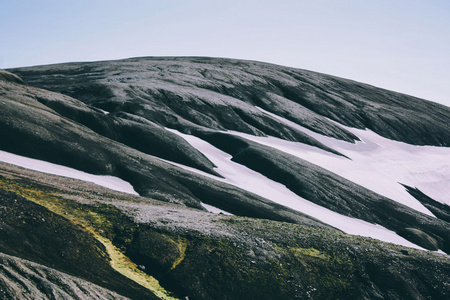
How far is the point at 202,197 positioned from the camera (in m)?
39.7

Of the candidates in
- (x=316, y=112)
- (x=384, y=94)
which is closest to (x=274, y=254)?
(x=316, y=112)

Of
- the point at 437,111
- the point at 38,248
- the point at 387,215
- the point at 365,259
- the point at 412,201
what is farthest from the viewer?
the point at 437,111

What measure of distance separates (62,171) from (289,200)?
81.0 feet

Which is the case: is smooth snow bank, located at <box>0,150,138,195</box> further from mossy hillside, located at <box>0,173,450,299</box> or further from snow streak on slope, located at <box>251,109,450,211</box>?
snow streak on slope, located at <box>251,109,450,211</box>

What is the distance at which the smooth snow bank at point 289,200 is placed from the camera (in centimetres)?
4544

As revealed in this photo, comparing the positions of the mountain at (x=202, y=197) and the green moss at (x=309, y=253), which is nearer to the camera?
the mountain at (x=202, y=197)

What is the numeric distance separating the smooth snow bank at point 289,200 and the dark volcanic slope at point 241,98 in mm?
13360

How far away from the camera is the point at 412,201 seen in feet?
211

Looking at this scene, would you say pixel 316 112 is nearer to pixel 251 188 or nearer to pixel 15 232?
pixel 251 188

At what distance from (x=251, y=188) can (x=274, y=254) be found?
23.0m

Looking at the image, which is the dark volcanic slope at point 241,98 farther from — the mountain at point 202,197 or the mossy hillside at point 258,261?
the mossy hillside at point 258,261

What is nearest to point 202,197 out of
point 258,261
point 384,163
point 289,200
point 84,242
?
point 289,200

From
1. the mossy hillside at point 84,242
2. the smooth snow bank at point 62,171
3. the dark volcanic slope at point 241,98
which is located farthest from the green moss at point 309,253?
the dark volcanic slope at point 241,98

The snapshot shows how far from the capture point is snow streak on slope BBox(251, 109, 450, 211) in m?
66.5
